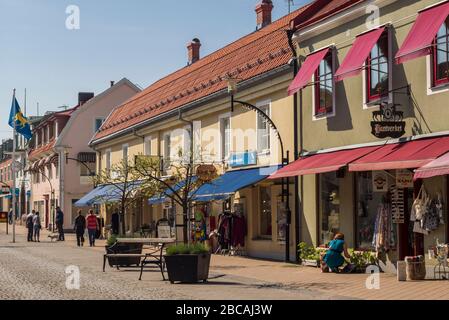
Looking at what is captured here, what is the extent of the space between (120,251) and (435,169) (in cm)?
990

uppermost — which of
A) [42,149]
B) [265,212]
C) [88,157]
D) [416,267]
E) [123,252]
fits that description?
[42,149]

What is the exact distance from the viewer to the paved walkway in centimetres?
1379

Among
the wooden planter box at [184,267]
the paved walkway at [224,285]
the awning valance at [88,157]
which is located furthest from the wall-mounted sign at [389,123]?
the awning valance at [88,157]

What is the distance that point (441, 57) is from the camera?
16297 mm

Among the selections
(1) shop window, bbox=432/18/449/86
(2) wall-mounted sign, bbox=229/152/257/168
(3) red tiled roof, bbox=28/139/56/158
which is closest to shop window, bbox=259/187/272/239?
(2) wall-mounted sign, bbox=229/152/257/168

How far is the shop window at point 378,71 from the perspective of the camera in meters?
18.2

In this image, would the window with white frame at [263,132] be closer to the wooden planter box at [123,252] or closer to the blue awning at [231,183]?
the blue awning at [231,183]

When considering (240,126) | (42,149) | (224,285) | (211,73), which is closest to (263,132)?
(240,126)

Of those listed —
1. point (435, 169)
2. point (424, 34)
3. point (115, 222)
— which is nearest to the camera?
point (435, 169)

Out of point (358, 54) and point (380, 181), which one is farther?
point (380, 181)

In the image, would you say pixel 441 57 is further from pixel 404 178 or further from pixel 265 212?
pixel 265 212

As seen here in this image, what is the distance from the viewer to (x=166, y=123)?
3266 cm

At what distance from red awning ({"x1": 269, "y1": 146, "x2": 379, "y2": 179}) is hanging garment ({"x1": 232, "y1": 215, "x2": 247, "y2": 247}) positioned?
14.3 feet

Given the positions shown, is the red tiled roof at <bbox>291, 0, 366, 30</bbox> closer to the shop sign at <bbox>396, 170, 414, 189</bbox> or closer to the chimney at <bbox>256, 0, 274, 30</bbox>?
the shop sign at <bbox>396, 170, 414, 189</bbox>
